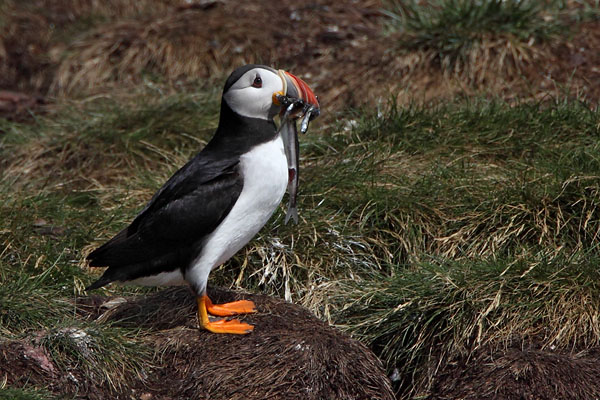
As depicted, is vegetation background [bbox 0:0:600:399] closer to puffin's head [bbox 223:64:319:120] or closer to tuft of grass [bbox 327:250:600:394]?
tuft of grass [bbox 327:250:600:394]

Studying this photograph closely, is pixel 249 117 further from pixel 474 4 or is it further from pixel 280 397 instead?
pixel 474 4

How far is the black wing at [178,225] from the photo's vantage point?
13.0 feet

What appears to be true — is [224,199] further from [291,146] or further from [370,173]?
[370,173]

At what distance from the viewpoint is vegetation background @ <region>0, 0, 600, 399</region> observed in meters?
4.07

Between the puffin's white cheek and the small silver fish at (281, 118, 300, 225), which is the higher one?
the puffin's white cheek

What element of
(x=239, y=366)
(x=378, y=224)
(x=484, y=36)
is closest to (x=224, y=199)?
(x=239, y=366)

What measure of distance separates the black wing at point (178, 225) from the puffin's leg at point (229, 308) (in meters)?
0.27

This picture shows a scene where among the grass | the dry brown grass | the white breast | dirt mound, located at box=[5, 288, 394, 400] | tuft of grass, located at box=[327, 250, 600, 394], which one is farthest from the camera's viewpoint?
the dry brown grass

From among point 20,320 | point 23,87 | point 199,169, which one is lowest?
point 23,87

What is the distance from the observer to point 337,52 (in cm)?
721

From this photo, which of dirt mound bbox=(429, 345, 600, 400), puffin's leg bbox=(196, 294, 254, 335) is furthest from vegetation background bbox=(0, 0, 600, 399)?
puffin's leg bbox=(196, 294, 254, 335)

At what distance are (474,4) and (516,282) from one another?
2939 millimetres

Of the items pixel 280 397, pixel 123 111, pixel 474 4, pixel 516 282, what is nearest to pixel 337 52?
pixel 474 4

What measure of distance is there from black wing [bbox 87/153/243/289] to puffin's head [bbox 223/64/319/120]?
259 millimetres
